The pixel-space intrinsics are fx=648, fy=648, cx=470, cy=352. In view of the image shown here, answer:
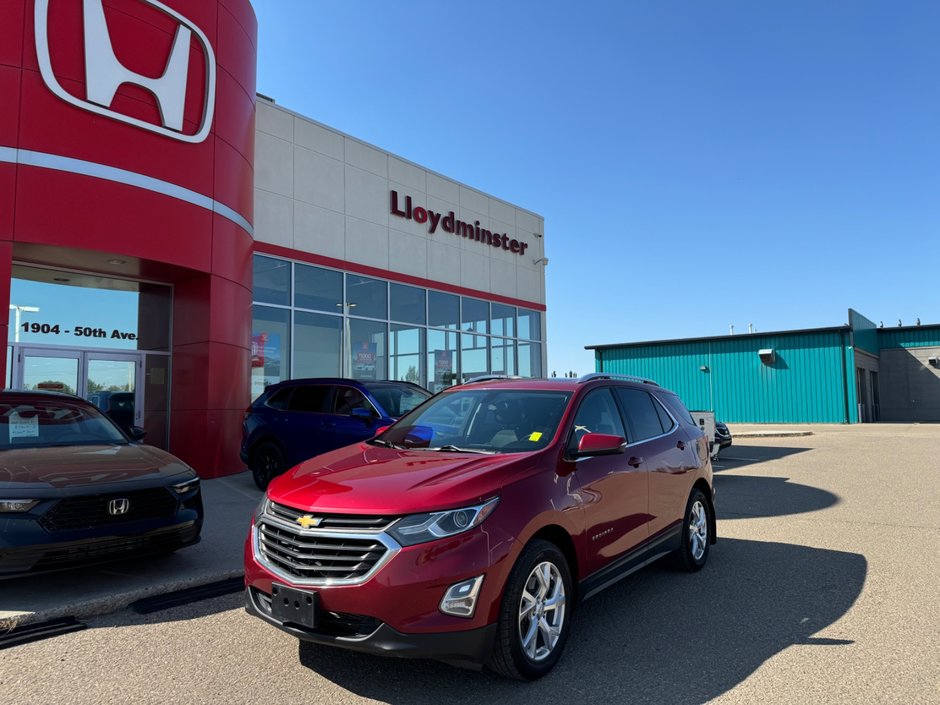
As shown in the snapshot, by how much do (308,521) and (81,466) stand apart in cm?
313

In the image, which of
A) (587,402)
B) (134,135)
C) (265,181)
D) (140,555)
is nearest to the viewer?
(587,402)

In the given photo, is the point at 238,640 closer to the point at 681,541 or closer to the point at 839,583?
the point at 681,541

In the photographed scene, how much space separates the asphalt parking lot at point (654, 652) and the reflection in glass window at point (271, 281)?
34.3 feet

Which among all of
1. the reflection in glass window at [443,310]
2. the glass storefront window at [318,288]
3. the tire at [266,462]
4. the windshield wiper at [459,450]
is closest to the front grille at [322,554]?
the windshield wiper at [459,450]

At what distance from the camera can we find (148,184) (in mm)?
10461

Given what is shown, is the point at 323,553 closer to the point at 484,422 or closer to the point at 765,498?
the point at 484,422

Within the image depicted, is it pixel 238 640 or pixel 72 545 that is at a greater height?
pixel 72 545

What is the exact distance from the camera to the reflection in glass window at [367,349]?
16.7 meters

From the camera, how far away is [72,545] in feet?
15.8

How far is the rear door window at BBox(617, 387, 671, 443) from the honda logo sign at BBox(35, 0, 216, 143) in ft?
30.2

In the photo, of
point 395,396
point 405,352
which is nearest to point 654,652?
point 395,396

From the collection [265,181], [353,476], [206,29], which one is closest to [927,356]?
[265,181]

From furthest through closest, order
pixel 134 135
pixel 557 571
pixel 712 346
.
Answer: pixel 712 346 → pixel 134 135 → pixel 557 571

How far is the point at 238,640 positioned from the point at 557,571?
2.14 m
